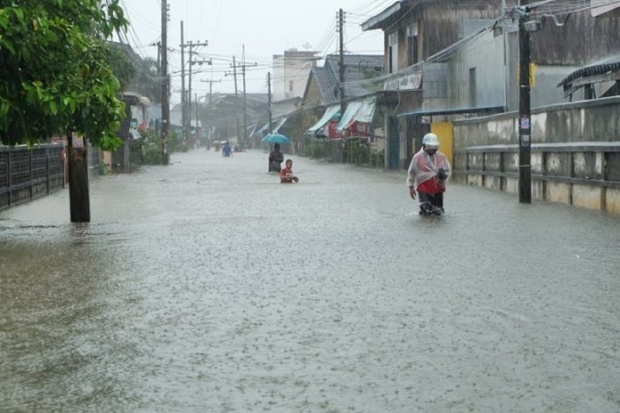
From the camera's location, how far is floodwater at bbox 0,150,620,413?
5.91 meters

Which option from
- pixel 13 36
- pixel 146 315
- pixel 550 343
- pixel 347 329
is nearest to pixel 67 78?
pixel 13 36

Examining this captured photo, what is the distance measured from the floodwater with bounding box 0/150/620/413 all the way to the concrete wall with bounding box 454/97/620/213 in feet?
8.99

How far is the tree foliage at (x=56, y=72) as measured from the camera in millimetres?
12906

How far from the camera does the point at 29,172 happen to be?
2448 centimetres

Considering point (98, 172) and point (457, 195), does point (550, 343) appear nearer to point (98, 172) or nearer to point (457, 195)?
point (457, 195)

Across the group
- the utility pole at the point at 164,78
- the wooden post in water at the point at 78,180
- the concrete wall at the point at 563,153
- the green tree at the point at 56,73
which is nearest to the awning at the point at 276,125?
the utility pole at the point at 164,78

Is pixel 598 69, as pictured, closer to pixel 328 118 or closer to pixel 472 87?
Result: pixel 472 87

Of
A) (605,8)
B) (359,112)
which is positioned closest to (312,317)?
(605,8)

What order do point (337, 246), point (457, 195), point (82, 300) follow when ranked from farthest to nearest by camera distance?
point (457, 195)
point (337, 246)
point (82, 300)

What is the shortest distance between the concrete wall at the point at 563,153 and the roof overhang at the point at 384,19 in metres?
17.1

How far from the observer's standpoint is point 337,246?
45.4 feet

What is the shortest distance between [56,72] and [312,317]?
7024mm

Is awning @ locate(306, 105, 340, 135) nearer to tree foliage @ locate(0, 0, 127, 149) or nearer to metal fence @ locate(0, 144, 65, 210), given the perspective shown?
metal fence @ locate(0, 144, 65, 210)

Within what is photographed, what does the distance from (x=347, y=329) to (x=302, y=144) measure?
83185 mm
